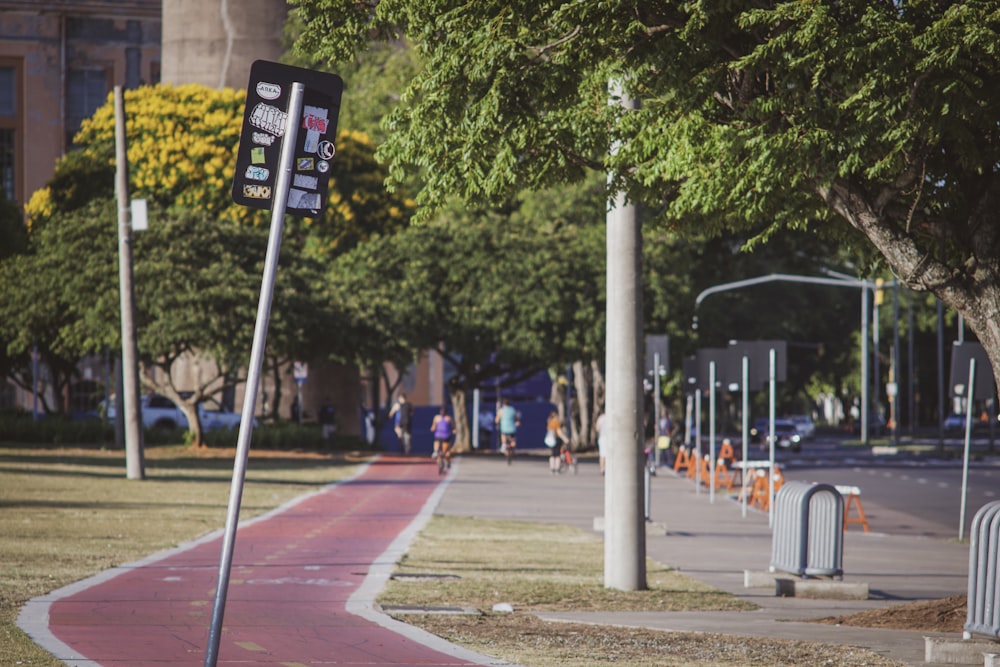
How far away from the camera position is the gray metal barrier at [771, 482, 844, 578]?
14.4m

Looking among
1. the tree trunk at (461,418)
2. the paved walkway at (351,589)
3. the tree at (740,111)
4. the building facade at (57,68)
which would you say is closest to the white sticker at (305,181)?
the tree at (740,111)

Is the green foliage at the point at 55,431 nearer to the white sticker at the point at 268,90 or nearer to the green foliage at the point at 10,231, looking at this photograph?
the green foliage at the point at 10,231

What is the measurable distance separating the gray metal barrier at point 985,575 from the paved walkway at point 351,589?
0.46m

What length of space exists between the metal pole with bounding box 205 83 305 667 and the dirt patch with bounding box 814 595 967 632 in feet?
20.4

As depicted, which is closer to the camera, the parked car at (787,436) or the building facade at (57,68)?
the parked car at (787,436)

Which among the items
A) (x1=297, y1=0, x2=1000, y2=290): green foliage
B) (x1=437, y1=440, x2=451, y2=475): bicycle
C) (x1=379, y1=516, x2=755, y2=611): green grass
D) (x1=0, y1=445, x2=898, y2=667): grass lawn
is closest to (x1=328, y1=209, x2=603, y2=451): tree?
(x1=437, y1=440, x2=451, y2=475): bicycle

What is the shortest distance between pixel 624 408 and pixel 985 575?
4895mm

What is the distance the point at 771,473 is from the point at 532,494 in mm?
8846

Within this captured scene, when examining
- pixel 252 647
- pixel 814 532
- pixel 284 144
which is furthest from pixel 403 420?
pixel 284 144

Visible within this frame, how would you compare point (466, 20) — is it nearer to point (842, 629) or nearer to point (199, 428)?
point (842, 629)

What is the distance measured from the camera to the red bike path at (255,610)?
964cm

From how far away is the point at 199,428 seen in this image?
44469 mm

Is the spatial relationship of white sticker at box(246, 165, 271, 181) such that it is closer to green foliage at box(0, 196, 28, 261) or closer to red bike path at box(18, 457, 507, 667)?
red bike path at box(18, 457, 507, 667)

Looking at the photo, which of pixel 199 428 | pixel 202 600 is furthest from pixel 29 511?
pixel 199 428
